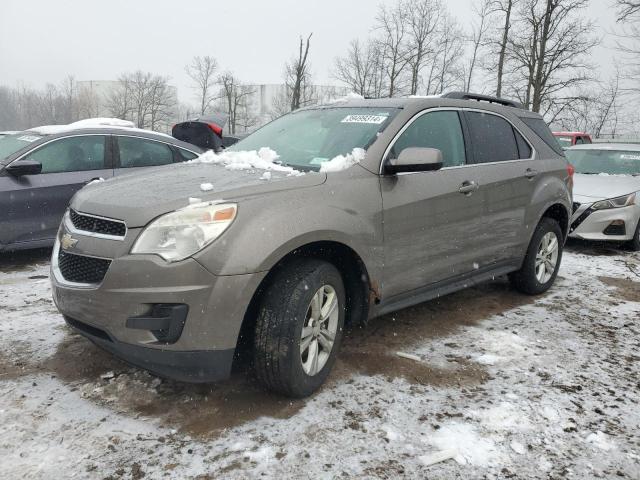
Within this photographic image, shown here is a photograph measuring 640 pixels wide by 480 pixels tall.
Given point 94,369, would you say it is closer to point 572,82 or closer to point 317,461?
point 317,461

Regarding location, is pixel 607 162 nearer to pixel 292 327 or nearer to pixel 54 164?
pixel 292 327

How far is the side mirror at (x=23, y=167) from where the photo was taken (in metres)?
5.36

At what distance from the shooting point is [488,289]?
17.5 ft

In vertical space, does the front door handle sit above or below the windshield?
below


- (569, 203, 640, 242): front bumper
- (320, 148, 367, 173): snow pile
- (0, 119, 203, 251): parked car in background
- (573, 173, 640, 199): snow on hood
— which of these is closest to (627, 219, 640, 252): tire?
(569, 203, 640, 242): front bumper

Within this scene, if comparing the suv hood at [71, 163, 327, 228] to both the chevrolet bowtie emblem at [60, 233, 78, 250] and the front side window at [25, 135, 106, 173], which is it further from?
the front side window at [25, 135, 106, 173]

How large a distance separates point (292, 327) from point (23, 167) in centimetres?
412

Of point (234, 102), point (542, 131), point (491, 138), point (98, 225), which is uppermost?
point (234, 102)

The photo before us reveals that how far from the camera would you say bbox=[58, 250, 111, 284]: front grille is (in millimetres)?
2615

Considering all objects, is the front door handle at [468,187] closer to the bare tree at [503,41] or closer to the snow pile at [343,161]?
the snow pile at [343,161]

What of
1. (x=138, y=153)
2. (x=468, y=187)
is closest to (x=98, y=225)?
(x=468, y=187)

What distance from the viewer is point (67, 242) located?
2.88 m

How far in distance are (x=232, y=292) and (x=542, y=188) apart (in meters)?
3.33

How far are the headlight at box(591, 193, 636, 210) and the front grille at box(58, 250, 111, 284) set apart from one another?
670 centimetres
